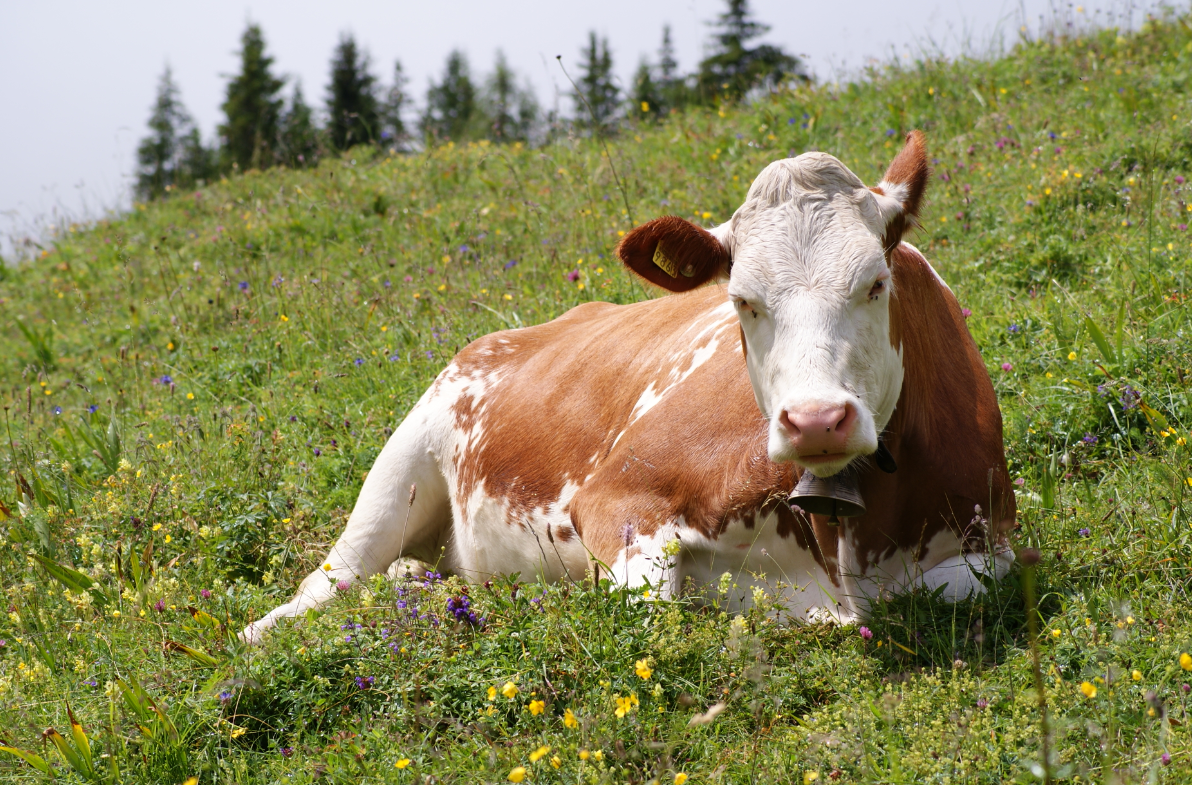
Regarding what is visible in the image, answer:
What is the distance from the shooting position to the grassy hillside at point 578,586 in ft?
8.39

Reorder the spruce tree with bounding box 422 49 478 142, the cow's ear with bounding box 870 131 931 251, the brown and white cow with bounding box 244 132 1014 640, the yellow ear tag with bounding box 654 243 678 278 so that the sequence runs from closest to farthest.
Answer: the brown and white cow with bounding box 244 132 1014 640
the cow's ear with bounding box 870 131 931 251
the yellow ear tag with bounding box 654 243 678 278
the spruce tree with bounding box 422 49 478 142

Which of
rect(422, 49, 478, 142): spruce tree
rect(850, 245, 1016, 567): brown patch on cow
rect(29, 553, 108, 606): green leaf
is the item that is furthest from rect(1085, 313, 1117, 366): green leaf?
rect(422, 49, 478, 142): spruce tree

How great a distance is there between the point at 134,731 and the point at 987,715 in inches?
104

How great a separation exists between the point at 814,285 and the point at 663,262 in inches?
25.0

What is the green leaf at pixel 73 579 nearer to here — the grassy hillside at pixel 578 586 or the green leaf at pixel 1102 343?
the grassy hillside at pixel 578 586

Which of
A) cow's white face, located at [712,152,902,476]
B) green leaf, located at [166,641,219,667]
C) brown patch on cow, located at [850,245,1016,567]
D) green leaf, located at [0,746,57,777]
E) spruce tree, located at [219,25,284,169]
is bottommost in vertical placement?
green leaf, located at [0,746,57,777]

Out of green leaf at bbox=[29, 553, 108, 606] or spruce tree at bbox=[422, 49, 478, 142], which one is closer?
green leaf at bbox=[29, 553, 108, 606]

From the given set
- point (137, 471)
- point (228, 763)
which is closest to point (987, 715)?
point (228, 763)

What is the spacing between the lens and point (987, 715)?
2.44 meters

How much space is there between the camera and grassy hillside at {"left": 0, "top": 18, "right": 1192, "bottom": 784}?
2.56 meters

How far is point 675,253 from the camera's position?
3176mm

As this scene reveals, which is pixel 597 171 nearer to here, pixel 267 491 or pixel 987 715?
pixel 267 491

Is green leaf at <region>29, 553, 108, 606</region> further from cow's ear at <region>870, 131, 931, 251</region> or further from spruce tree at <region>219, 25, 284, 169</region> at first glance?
Answer: spruce tree at <region>219, 25, 284, 169</region>

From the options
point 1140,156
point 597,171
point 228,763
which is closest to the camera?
point 228,763
